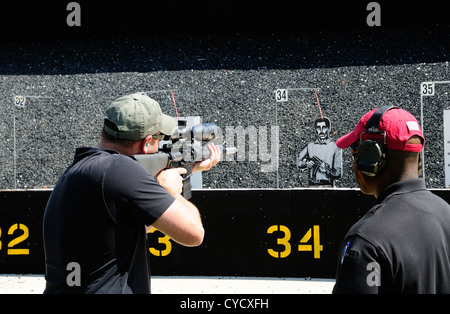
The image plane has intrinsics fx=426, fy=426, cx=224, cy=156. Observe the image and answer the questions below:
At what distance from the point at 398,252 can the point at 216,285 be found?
10.3 feet

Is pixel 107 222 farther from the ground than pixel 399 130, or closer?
closer

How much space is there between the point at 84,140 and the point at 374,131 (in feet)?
16.3

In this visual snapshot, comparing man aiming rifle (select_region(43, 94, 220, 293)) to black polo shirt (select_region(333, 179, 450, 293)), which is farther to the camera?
man aiming rifle (select_region(43, 94, 220, 293))

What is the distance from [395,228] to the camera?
3.67ft

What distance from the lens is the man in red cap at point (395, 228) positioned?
109cm

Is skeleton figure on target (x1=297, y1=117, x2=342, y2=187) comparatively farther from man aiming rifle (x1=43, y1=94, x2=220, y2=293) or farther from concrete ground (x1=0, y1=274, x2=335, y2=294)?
man aiming rifle (x1=43, y1=94, x2=220, y2=293)

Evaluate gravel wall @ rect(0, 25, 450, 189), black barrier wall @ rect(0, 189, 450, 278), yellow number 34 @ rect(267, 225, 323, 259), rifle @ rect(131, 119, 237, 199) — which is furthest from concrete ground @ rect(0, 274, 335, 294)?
→ rifle @ rect(131, 119, 237, 199)

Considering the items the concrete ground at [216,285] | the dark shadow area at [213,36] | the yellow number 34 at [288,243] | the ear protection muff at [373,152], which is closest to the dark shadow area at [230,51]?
the dark shadow area at [213,36]

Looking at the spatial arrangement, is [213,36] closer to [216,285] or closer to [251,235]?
[251,235]

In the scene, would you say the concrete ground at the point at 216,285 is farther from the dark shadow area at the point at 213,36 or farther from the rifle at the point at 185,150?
the dark shadow area at the point at 213,36

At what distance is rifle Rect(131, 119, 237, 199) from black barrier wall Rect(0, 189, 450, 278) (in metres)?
1.68

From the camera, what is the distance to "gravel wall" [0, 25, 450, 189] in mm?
5246

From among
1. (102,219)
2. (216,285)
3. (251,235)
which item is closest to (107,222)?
(102,219)

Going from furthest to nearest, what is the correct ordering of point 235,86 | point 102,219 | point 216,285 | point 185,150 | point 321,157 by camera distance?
1. point 235,86
2. point 321,157
3. point 216,285
4. point 185,150
5. point 102,219
